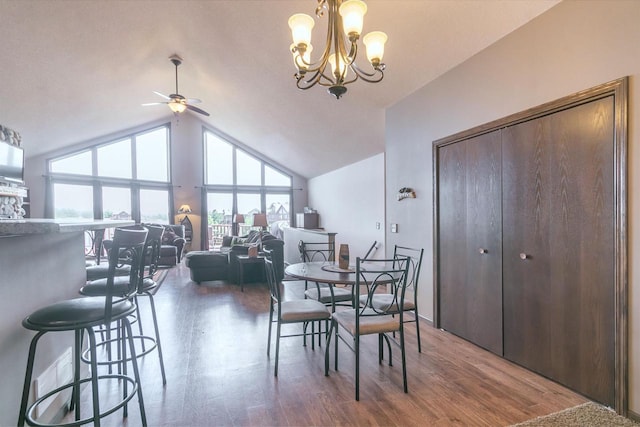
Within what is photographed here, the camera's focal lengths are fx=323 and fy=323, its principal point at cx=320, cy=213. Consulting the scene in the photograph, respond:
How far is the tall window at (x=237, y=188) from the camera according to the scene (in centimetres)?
1016

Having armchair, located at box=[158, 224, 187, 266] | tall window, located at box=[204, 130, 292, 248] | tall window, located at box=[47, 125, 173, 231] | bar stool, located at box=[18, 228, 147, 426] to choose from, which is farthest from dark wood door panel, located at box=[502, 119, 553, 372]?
tall window, located at box=[47, 125, 173, 231]

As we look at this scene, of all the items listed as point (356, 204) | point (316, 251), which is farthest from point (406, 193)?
point (356, 204)

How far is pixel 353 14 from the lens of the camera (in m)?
1.89

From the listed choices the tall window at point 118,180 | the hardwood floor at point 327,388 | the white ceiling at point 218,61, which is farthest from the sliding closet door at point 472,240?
the tall window at point 118,180

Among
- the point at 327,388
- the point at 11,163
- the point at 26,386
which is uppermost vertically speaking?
the point at 11,163

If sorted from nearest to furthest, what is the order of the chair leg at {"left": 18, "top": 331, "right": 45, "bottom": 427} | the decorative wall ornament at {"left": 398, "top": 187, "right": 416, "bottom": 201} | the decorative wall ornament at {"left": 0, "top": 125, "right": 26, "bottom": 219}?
1. the chair leg at {"left": 18, "top": 331, "right": 45, "bottom": 427}
2. the decorative wall ornament at {"left": 0, "top": 125, "right": 26, "bottom": 219}
3. the decorative wall ornament at {"left": 398, "top": 187, "right": 416, "bottom": 201}

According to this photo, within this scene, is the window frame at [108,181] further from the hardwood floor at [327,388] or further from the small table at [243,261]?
the hardwood floor at [327,388]

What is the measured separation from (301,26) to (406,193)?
236 cm

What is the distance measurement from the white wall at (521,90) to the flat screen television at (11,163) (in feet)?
11.5

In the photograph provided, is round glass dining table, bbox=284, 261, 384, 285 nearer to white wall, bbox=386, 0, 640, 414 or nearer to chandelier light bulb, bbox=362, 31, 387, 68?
white wall, bbox=386, 0, 640, 414

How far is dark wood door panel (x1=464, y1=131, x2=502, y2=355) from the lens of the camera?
9.05ft

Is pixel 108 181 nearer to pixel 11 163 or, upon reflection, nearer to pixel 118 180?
pixel 118 180

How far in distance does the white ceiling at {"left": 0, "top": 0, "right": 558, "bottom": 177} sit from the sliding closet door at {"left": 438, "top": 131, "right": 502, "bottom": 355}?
0.97m

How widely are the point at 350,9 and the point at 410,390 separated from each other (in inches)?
97.2
